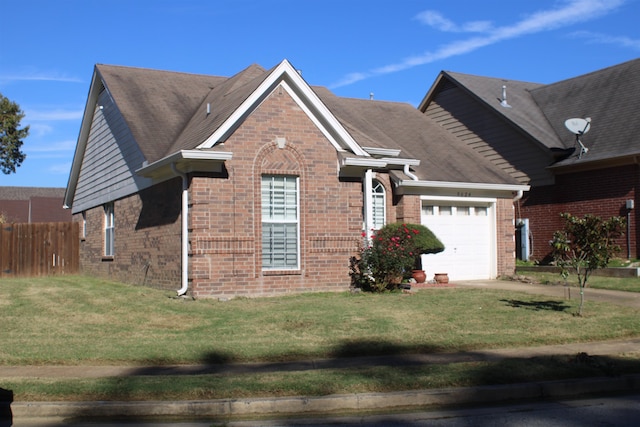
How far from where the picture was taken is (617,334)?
10898mm

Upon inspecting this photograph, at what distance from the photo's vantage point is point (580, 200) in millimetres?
21438

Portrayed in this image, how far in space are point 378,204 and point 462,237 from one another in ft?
10.1

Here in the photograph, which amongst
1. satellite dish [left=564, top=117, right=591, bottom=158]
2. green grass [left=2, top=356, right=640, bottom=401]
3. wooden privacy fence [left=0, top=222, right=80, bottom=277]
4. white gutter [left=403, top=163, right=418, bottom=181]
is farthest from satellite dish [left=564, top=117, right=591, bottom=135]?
wooden privacy fence [left=0, top=222, right=80, bottom=277]

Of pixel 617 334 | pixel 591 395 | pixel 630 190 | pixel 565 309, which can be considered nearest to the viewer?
pixel 591 395

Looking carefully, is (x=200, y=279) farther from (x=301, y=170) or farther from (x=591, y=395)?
(x=591, y=395)

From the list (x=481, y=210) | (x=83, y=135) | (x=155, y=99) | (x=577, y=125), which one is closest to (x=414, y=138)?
(x=481, y=210)

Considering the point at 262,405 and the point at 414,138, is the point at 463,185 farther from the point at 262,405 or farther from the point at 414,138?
the point at 262,405

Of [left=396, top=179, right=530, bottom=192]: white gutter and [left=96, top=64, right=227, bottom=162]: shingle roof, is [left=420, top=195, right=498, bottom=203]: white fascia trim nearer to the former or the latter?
[left=396, top=179, right=530, bottom=192]: white gutter

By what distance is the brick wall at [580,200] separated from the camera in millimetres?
19938

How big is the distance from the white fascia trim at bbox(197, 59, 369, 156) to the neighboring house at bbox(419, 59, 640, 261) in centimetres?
881

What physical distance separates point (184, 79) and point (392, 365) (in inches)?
569

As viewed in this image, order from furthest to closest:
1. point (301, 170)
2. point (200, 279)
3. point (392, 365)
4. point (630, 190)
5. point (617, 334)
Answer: point (630, 190) → point (301, 170) → point (200, 279) → point (617, 334) → point (392, 365)

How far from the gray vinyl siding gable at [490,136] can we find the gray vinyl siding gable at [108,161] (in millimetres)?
12434

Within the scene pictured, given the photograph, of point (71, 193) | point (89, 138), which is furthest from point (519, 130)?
point (71, 193)
